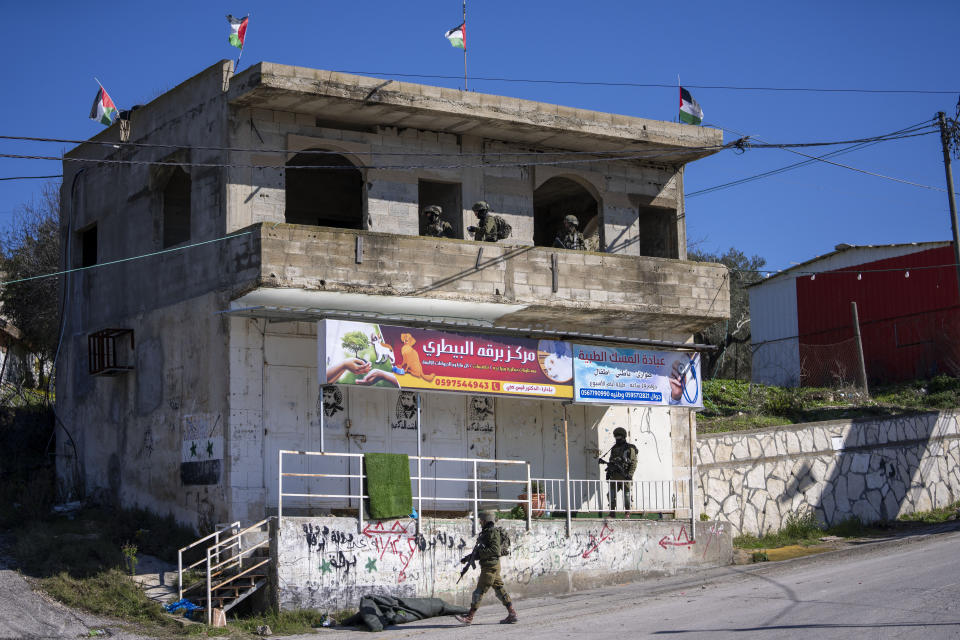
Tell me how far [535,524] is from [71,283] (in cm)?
1166

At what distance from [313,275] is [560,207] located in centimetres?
1029

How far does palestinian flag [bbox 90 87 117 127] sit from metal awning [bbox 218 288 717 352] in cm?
559

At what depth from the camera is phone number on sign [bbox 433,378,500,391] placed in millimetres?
19078

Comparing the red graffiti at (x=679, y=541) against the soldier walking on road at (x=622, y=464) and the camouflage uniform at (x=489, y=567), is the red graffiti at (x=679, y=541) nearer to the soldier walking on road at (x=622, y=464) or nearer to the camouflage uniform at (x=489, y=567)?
the soldier walking on road at (x=622, y=464)

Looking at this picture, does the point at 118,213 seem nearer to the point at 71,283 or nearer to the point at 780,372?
the point at 71,283

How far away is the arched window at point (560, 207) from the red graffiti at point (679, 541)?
7628mm

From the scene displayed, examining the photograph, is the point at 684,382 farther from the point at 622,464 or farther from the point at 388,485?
the point at 388,485

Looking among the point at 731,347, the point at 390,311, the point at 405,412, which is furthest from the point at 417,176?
the point at 731,347

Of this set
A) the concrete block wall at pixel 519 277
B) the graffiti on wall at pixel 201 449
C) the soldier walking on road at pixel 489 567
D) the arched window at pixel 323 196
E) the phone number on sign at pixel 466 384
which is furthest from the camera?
the arched window at pixel 323 196

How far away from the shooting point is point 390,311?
19.7 meters

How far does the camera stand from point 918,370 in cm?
3288

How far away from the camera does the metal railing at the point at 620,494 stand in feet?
69.5

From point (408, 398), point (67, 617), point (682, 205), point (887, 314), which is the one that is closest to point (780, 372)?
point (887, 314)

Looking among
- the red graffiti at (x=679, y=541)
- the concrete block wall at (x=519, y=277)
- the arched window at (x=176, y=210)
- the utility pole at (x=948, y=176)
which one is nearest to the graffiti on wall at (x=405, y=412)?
the concrete block wall at (x=519, y=277)
